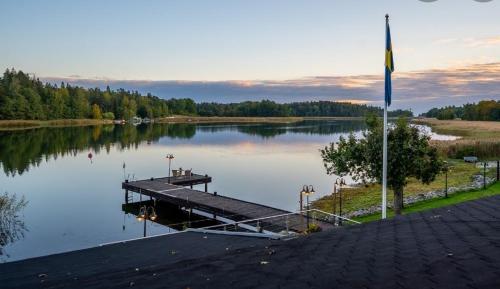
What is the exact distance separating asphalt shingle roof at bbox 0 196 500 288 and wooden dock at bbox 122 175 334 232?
48.0 ft

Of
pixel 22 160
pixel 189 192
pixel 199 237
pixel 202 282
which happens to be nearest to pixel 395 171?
pixel 199 237

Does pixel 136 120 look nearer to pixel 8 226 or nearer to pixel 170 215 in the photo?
pixel 170 215

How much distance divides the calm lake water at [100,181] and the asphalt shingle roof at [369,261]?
19435 millimetres

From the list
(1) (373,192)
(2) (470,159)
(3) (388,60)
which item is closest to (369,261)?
(3) (388,60)

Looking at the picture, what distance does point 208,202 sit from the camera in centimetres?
3234

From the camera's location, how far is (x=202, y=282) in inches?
242

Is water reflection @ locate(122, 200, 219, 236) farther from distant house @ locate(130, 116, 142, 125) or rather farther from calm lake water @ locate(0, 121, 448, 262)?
distant house @ locate(130, 116, 142, 125)

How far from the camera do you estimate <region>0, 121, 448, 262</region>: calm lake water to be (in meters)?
27.8

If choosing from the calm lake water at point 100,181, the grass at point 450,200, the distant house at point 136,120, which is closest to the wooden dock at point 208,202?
the calm lake water at point 100,181

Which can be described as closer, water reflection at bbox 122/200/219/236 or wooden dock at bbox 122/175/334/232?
wooden dock at bbox 122/175/334/232

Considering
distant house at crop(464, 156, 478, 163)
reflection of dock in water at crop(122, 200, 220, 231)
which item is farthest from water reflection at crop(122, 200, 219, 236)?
distant house at crop(464, 156, 478, 163)

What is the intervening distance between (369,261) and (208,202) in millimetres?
26795

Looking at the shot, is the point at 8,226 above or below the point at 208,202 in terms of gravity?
below

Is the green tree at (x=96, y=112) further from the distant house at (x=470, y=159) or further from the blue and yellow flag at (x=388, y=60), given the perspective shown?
the blue and yellow flag at (x=388, y=60)
